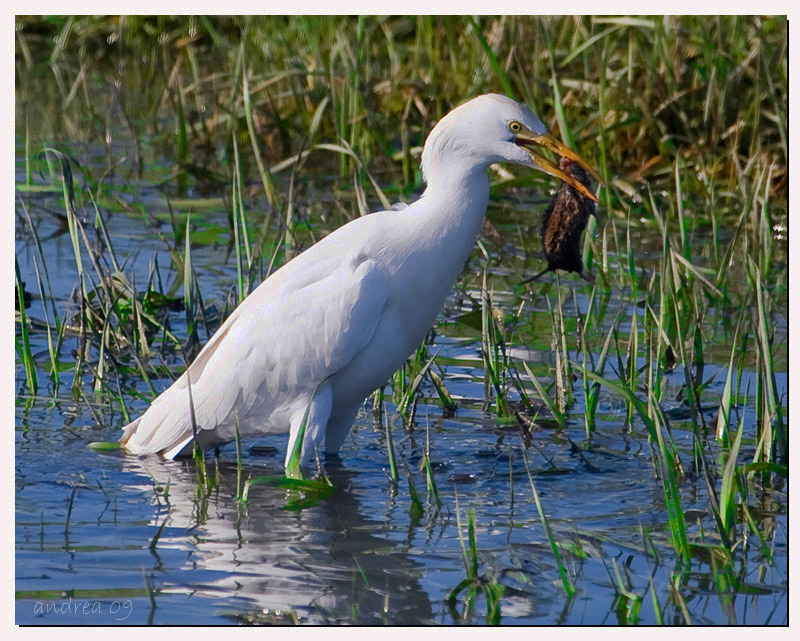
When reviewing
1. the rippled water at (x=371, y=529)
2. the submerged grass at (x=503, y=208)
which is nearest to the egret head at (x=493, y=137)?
the submerged grass at (x=503, y=208)

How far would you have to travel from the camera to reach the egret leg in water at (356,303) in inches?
178

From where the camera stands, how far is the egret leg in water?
4.53m

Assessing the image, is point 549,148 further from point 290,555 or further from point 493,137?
point 290,555

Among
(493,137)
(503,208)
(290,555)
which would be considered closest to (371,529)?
(290,555)

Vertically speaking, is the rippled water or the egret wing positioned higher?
the egret wing

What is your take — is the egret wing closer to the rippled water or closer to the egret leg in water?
the egret leg in water

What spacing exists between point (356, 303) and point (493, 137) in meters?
0.79

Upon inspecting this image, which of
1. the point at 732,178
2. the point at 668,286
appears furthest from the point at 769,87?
the point at 668,286

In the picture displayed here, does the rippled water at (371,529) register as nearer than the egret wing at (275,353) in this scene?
Yes

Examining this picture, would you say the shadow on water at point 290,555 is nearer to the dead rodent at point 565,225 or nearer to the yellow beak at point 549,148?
the dead rodent at point 565,225

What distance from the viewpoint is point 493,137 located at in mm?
4535

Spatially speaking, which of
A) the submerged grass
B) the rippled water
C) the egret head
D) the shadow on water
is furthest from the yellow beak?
the shadow on water
